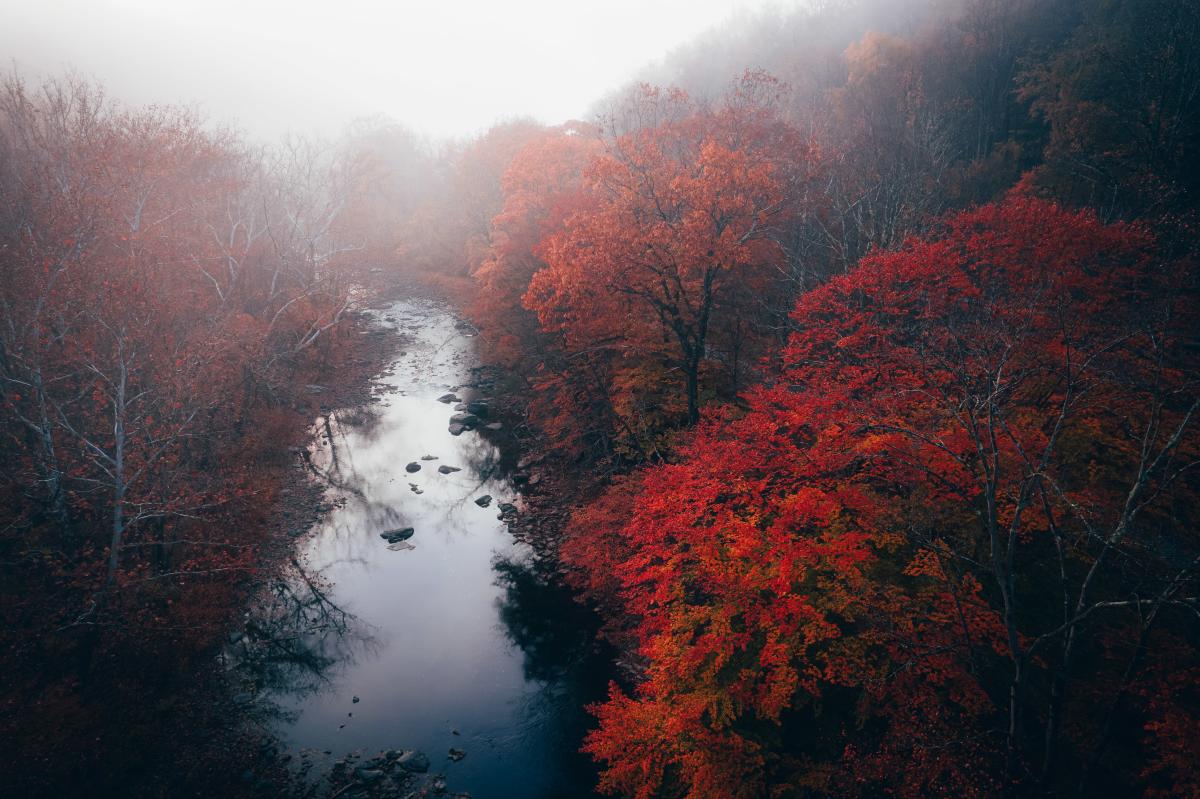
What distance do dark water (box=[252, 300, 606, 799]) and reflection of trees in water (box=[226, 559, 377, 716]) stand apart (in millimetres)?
41

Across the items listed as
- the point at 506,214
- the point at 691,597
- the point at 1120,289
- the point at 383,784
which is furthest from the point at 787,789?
the point at 506,214

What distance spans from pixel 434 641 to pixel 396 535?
5.87 metres

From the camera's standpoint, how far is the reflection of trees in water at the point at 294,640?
50.6 ft

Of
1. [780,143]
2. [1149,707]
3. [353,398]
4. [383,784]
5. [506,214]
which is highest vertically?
[506,214]

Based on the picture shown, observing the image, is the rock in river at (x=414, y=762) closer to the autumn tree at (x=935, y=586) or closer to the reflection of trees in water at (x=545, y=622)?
the reflection of trees in water at (x=545, y=622)

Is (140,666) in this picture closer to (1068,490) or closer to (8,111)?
(1068,490)

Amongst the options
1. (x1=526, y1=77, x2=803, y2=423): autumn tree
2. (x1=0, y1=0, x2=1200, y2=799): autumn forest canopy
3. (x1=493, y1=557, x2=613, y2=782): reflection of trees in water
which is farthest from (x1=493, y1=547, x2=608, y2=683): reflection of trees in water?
(x1=526, y1=77, x2=803, y2=423): autumn tree

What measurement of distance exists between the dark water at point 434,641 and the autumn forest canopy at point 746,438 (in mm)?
1173

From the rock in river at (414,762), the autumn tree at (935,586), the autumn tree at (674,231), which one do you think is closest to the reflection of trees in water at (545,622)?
the autumn tree at (935,586)

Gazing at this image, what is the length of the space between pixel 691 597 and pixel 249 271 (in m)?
32.0

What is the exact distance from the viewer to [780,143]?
20578mm

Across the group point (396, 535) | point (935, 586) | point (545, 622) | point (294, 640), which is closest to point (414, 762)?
point (545, 622)

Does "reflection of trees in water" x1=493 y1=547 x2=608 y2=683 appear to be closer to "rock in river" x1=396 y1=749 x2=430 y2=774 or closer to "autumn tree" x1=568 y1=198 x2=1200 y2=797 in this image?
"autumn tree" x1=568 y1=198 x2=1200 y2=797

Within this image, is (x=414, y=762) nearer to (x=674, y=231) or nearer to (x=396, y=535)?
(x=396, y=535)
